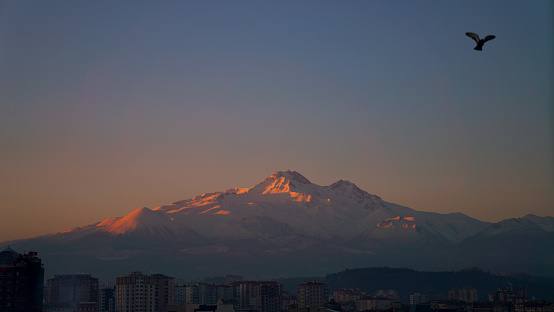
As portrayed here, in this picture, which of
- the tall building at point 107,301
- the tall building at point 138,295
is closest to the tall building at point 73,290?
the tall building at point 107,301

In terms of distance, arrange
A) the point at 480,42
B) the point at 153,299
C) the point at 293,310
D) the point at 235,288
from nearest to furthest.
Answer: the point at 480,42, the point at 293,310, the point at 153,299, the point at 235,288

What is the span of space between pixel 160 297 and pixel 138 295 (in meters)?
3.70

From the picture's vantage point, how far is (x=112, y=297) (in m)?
132

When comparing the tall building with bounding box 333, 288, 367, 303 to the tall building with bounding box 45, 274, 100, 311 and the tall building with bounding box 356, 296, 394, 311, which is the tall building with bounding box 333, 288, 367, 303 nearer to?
the tall building with bounding box 356, 296, 394, 311

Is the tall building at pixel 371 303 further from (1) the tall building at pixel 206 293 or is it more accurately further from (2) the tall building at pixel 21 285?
(2) the tall building at pixel 21 285

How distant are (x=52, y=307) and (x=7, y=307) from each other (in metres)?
29.9

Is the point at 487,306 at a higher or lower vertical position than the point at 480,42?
lower

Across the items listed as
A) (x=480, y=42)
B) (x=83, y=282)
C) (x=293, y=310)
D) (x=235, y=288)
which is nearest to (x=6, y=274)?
(x=293, y=310)

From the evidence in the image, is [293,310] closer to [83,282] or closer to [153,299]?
[153,299]

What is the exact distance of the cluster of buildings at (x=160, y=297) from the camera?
7931 cm

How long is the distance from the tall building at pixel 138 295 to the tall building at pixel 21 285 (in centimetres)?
3088

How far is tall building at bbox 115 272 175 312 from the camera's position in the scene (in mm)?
111625

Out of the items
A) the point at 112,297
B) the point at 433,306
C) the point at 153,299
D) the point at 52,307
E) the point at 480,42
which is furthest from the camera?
the point at 112,297

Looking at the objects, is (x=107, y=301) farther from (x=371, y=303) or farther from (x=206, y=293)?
(x=371, y=303)
